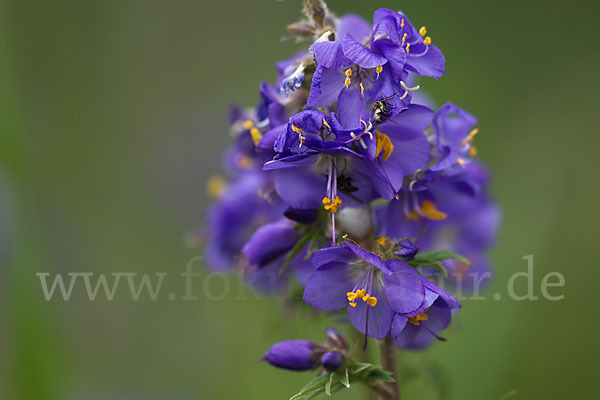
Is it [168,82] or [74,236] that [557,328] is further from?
[168,82]

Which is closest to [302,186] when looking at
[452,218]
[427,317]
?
[427,317]

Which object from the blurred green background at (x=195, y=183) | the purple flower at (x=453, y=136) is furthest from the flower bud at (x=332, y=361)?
the purple flower at (x=453, y=136)

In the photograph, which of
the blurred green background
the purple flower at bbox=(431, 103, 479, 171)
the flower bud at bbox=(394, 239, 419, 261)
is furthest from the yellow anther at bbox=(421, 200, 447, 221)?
the blurred green background

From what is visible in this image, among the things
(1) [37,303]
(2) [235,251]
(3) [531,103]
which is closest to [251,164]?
(2) [235,251]

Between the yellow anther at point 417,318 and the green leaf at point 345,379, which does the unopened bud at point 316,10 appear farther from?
the green leaf at point 345,379

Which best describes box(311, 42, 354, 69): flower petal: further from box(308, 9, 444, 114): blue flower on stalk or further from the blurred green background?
the blurred green background

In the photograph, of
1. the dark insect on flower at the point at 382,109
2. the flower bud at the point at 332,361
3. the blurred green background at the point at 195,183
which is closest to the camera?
the dark insect on flower at the point at 382,109

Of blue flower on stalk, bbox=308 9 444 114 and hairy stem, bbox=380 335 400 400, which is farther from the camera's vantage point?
hairy stem, bbox=380 335 400 400
